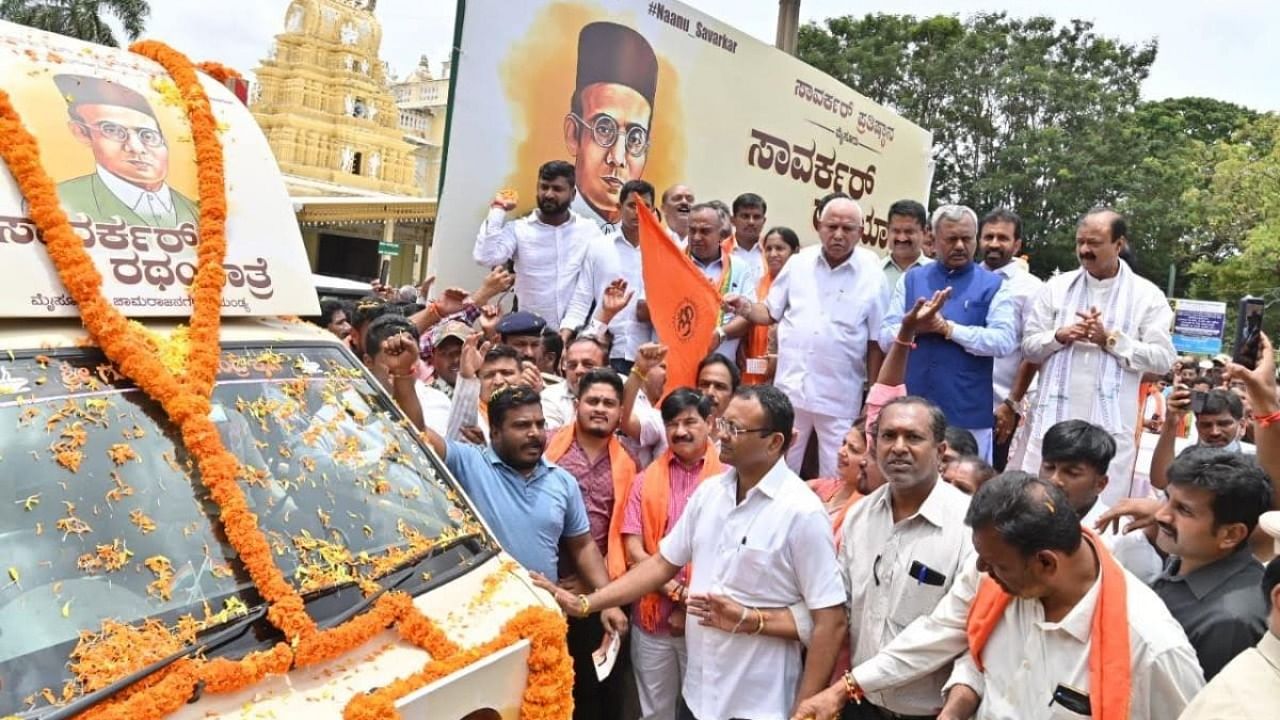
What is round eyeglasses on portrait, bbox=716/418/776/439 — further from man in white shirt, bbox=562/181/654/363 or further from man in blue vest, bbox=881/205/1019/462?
man in white shirt, bbox=562/181/654/363

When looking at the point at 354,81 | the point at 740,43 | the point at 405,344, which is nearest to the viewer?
the point at 405,344

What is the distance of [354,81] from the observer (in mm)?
39125

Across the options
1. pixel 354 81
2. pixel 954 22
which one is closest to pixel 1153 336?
pixel 954 22

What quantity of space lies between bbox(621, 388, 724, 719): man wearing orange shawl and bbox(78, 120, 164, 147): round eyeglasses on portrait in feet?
7.17

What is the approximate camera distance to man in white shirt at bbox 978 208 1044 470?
18.3 ft

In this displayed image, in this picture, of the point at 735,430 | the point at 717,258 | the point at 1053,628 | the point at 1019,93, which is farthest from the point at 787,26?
the point at 1019,93

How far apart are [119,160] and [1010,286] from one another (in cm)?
441

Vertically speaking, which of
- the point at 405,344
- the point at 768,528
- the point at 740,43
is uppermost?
the point at 740,43

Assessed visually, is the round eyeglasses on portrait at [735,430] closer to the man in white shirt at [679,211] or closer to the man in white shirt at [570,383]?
the man in white shirt at [570,383]

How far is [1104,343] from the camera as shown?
4816 mm

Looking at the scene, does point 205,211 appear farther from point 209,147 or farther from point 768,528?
point 768,528

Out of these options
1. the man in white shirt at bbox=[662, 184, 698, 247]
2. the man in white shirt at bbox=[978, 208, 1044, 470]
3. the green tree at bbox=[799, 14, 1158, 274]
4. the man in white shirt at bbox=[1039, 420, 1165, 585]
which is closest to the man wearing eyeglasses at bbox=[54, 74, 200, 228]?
the man in white shirt at bbox=[1039, 420, 1165, 585]

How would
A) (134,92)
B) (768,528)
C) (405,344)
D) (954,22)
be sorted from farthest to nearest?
(954,22)
(405,344)
(768,528)
(134,92)

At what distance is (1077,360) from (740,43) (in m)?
4.50
